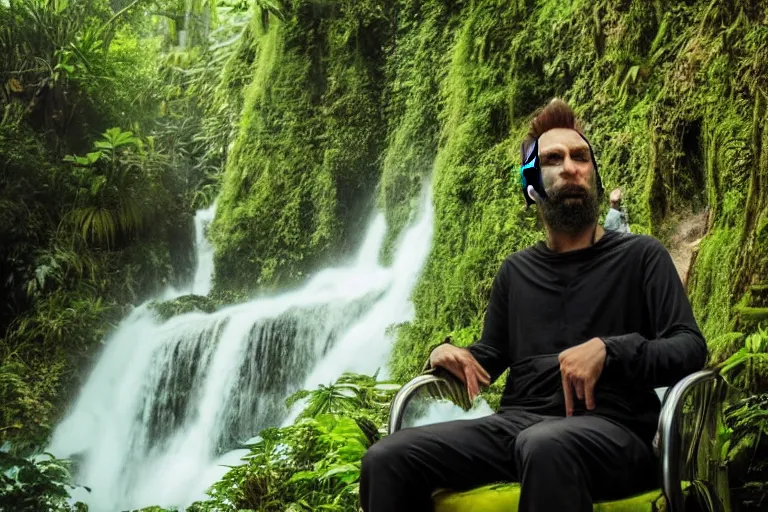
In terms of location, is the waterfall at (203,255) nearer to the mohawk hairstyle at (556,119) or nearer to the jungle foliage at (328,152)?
the jungle foliage at (328,152)

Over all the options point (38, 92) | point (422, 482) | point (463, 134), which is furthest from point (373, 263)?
point (422, 482)

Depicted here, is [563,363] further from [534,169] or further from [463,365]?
[534,169]

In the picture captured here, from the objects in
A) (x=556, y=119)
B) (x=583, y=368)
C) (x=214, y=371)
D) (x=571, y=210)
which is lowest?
(x=214, y=371)

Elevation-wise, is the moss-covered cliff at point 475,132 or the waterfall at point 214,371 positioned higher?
the moss-covered cliff at point 475,132

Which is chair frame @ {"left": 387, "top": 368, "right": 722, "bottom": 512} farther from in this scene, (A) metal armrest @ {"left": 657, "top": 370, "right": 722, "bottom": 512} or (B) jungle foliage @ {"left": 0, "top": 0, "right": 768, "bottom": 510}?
(B) jungle foliage @ {"left": 0, "top": 0, "right": 768, "bottom": 510}

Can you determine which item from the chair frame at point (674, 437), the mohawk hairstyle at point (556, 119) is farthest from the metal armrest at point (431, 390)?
the mohawk hairstyle at point (556, 119)

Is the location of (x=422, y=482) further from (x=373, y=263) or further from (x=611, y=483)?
(x=373, y=263)

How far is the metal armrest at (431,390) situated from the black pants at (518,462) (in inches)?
4.8

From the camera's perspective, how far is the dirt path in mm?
3156

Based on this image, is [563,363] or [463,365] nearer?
[563,363]

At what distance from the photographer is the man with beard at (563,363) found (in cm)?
145

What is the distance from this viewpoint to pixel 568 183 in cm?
179

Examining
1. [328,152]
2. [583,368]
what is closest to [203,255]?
[328,152]

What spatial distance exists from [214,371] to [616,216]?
2179 millimetres
